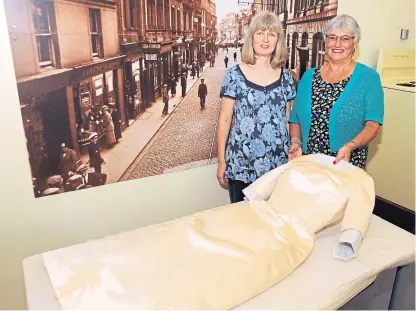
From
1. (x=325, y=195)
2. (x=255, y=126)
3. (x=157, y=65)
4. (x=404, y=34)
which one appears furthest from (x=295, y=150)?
(x=404, y=34)

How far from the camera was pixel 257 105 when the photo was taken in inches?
65.9

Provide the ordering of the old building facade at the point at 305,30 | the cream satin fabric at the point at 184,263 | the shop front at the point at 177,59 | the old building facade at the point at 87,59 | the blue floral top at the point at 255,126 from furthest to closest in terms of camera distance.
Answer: the old building facade at the point at 305,30, the shop front at the point at 177,59, the blue floral top at the point at 255,126, the old building facade at the point at 87,59, the cream satin fabric at the point at 184,263

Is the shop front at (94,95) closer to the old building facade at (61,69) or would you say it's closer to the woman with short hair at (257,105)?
the old building facade at (61,69)

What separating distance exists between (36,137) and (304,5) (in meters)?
1.60

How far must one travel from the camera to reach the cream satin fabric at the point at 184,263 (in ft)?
3.55

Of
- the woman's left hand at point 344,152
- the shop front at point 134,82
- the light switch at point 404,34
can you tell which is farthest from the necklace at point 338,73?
the light switch at point 404,34

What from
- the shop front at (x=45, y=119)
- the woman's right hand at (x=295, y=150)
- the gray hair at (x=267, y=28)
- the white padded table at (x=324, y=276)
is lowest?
the white padded table at (x=324, y=276)

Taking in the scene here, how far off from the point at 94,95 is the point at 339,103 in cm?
110

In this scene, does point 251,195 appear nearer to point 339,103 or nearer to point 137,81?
point 339,103

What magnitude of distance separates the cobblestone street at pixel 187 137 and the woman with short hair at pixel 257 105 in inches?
9.3

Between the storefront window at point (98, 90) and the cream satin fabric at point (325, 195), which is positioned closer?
the cream satin fabric at point (325, 195)

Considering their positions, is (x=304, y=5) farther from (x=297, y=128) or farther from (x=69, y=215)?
(x=69, y=215)

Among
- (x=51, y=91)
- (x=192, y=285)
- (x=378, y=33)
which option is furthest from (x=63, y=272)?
(x=378, y=33)

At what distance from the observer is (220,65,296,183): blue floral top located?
167 centimetres
